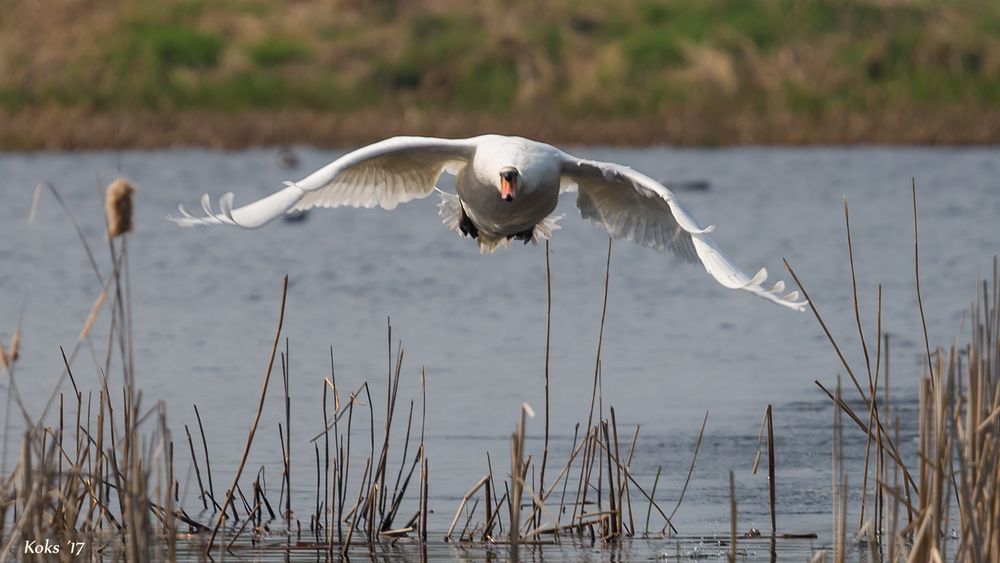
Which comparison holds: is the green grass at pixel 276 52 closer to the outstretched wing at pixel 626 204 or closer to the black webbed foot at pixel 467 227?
the black webbed foot at pixel 467 227

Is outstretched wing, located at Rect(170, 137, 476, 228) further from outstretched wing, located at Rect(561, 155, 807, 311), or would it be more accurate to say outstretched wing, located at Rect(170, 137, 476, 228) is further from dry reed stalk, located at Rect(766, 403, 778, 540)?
dry reed stalk, located at Rect(766, 403, 778, 540)

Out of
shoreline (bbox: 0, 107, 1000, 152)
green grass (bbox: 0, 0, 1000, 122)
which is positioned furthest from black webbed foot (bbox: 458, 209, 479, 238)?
green grass (bbox: 0, 0, 1000, 122)

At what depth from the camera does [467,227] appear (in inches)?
344

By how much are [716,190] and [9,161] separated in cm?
1115

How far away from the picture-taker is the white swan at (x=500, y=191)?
711 centimetres

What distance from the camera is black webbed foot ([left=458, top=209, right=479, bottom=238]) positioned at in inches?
342

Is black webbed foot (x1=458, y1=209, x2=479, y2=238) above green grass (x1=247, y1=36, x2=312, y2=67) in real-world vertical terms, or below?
below

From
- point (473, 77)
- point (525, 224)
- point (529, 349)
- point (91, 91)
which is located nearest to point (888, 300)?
point (529, 349)

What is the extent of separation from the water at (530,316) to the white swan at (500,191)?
49.0 inches

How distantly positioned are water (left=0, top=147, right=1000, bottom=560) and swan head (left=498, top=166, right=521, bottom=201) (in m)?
1.51

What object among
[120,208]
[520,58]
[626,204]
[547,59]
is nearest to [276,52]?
[520,58]

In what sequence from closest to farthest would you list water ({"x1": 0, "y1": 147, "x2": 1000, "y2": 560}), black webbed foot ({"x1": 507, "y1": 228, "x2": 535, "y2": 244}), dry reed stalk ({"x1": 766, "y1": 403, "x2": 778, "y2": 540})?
1. dry reed stalk ({"x1": 766, "y1": 403, "x2": 778, "y2": 540})
2. black webbed foot ({"x1": 507, "y1": 228, "x2": 535, "y2": 244})
3. water ({"x1": 0, "y1": 147, "x2": 1000, "y2": 560})

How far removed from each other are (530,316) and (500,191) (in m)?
6.49

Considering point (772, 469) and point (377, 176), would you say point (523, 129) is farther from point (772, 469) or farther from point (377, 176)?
point (772, 469)
